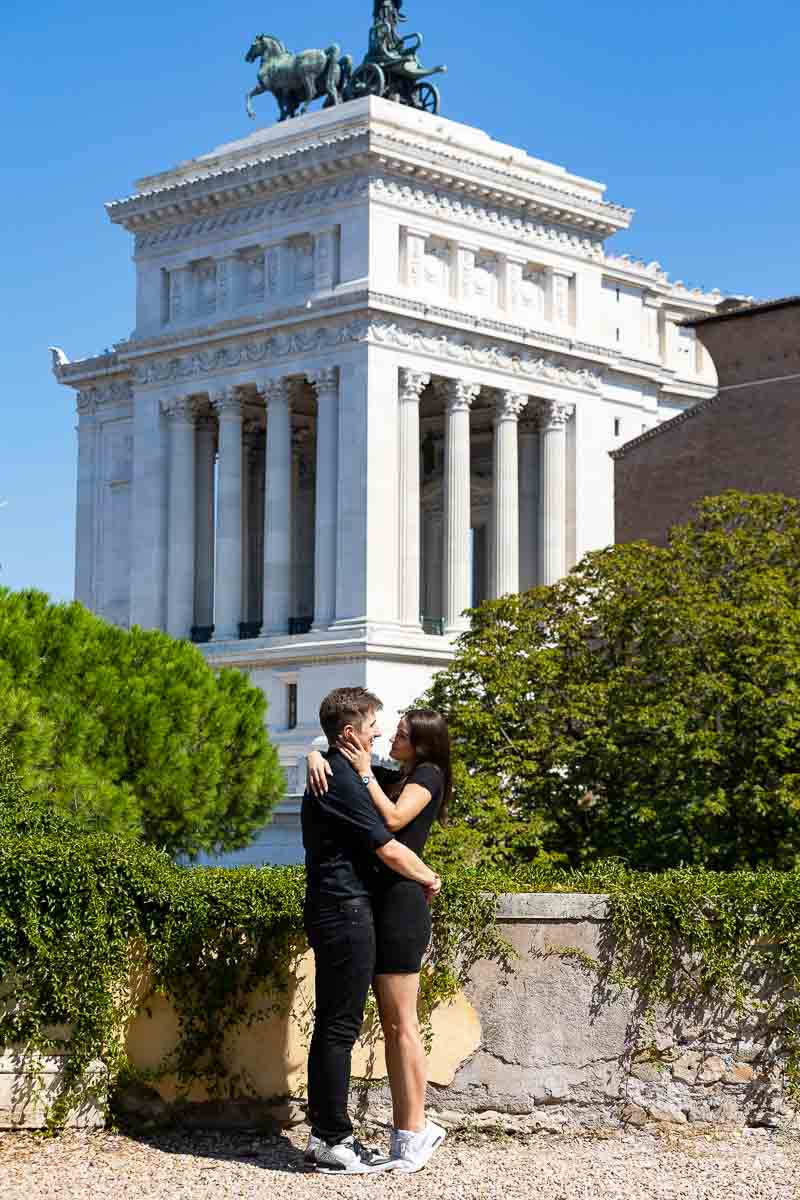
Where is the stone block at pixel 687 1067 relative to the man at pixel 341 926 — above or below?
below

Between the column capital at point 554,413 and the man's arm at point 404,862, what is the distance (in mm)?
64890

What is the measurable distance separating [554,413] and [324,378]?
33.9ft

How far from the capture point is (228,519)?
76.1 m

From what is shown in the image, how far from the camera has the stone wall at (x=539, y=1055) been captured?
13930 millimetres

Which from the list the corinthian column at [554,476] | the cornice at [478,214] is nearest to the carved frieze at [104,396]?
the cornice at [478,214]

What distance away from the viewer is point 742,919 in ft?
46.6

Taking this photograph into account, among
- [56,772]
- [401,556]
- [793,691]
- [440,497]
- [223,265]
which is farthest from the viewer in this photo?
[440,497]

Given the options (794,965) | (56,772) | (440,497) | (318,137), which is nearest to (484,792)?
(56,772)

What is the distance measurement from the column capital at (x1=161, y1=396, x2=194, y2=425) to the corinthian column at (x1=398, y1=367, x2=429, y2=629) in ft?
34.2

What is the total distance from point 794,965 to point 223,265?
64.3 meters

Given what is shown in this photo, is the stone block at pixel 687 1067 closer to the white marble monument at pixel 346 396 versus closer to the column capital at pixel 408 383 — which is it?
the white marble monument at pixel 346 396

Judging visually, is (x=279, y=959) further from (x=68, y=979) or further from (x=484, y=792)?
(x=484, y=792)

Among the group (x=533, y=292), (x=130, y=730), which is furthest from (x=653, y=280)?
(x=130, y=730)

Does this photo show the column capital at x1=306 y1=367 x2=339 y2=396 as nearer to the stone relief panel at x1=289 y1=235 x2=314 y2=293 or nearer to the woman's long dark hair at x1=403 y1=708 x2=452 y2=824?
the stone relief panel at x1=289 y1=235 x2=314 y2=293
